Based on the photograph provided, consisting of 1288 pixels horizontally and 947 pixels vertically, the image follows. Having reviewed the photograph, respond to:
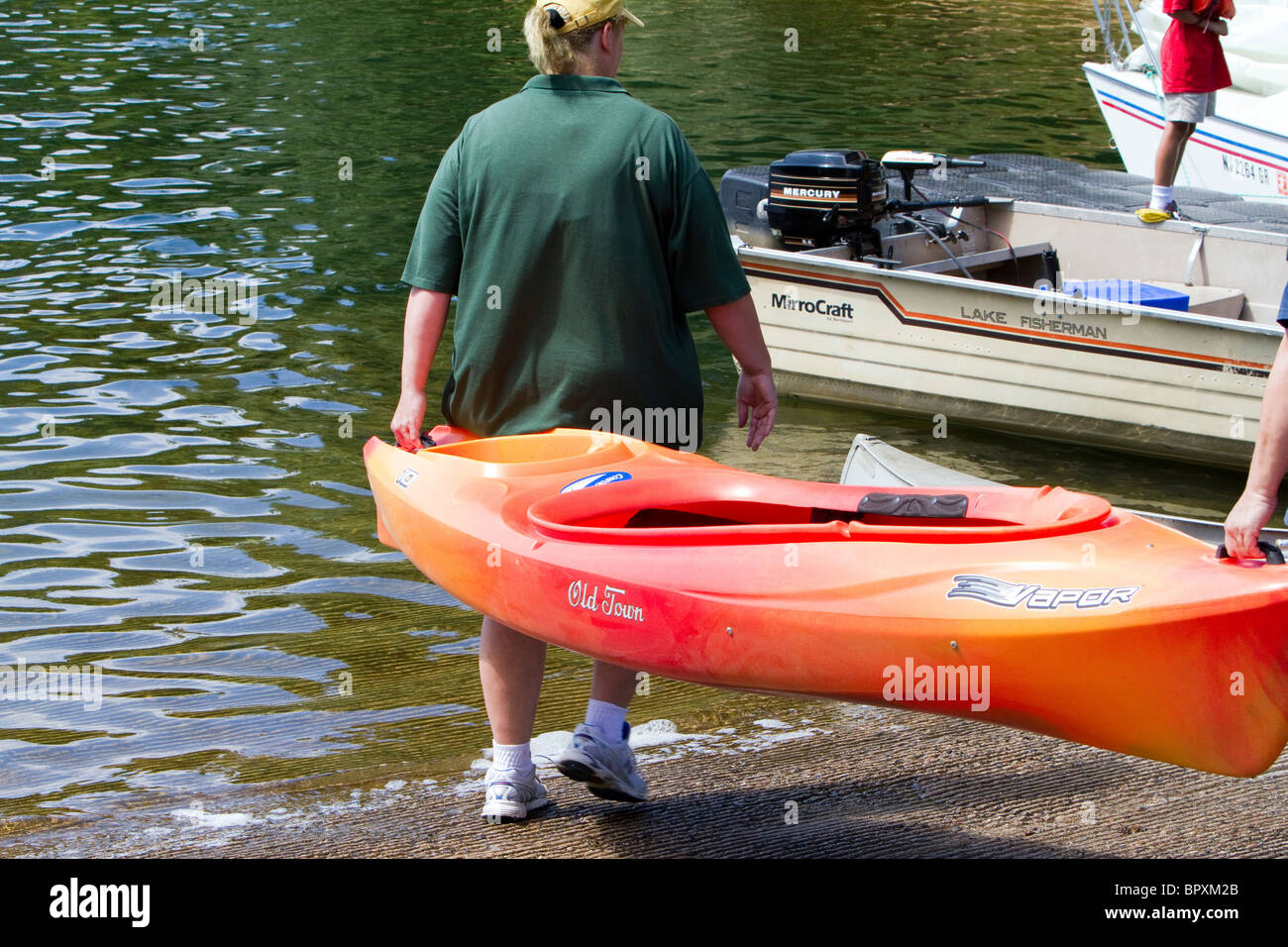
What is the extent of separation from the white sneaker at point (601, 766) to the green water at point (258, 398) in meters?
0.63

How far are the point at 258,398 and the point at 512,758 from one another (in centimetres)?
533

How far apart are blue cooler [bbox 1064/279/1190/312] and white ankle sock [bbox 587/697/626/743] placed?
5.14m

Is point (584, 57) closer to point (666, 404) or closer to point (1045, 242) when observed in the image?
point (666, 404)

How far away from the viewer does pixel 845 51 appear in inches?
909

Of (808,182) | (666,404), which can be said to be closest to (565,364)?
(666,404)

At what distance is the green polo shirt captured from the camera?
313 cm

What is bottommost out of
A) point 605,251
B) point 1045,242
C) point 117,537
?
point 117,537

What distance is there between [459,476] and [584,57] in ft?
3.42

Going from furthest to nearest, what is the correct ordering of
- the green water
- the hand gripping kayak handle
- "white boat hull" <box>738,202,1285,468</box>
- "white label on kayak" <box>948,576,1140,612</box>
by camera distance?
1. "white boat hull" <box>738,202,1285,468</box>
2. the green water
3. "white label on kayak" <box>948,576,1140,612</box>
4. the hand gripping kayak handle

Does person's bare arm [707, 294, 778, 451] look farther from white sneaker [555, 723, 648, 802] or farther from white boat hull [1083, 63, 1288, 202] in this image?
white boat hull [1083, 63, 1288, 202]

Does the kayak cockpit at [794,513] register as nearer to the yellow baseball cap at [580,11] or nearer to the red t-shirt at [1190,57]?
the yellow baseball cap at [580,11]

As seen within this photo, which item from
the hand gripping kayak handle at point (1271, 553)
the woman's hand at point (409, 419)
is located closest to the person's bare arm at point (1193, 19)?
the woman's hand at point (409, 419)

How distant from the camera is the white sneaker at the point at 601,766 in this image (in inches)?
131

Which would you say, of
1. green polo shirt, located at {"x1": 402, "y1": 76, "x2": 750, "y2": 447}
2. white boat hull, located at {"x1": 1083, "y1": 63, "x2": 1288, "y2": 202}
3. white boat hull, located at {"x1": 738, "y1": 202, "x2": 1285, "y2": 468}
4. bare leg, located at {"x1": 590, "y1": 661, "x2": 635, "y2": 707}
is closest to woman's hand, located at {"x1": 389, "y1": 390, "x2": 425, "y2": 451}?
green polo shirt, located at {"x1": 402, "y1": 76, "x2": 750, "y2": 447}
